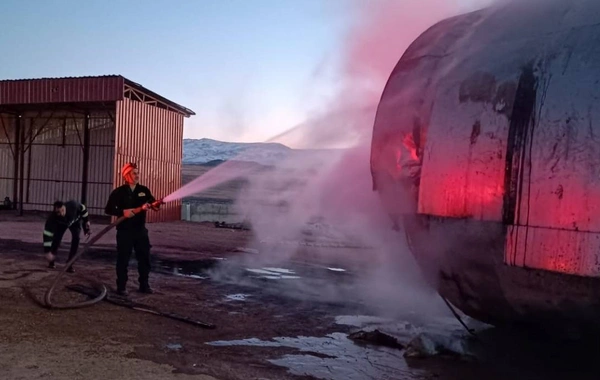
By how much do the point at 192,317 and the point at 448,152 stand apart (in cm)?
349

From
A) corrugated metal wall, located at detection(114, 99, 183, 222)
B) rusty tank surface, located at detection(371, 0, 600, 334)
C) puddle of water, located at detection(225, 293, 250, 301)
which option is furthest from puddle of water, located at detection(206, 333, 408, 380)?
corrugated metal wall, located at detection(114, 99, 183, 222)

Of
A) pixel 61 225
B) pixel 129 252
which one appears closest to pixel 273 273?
pixel 129 252

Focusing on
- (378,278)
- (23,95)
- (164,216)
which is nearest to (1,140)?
(23,95)

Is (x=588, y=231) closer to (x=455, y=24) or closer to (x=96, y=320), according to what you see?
(x=455, y=24)

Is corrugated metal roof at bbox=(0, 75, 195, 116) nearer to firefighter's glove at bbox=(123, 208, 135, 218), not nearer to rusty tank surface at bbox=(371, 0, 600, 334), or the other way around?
firefighter's glove at bbox=(123, 208, 135, 218)

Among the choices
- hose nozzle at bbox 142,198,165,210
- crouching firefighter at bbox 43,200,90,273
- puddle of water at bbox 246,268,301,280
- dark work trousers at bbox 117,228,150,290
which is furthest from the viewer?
puddle of water at bbox 246,268,301,280

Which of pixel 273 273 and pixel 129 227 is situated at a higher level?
pixel 129 227

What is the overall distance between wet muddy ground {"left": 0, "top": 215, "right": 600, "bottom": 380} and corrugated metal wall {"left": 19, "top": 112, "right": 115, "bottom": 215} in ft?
52.2

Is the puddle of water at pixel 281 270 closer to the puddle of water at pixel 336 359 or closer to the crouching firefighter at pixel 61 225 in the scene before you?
the crouching firefighter at pixel 61 225

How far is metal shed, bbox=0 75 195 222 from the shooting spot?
2203 cm

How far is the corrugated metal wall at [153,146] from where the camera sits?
2181cm

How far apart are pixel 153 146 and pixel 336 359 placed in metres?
19.6

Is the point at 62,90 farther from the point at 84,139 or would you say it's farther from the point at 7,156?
the point at 7,156

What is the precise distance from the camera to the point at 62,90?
22.5 metres
